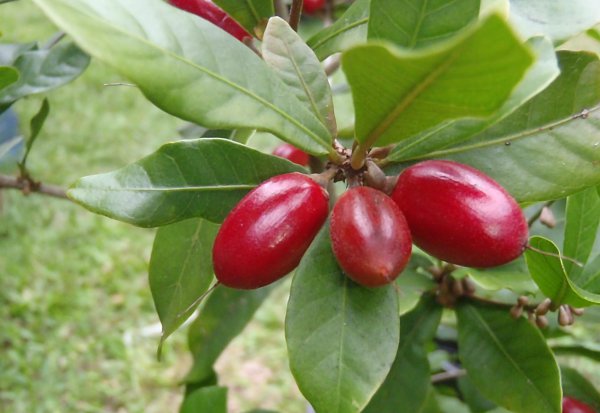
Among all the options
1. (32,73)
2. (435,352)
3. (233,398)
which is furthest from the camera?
(233,398)

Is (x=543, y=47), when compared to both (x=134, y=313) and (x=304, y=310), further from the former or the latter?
(x=134, y=313)

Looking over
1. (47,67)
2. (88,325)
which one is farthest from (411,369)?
(88,325)

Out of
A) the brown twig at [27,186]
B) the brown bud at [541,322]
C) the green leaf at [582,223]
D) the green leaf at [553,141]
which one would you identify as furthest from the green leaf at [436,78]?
the brown twig at [27,186]

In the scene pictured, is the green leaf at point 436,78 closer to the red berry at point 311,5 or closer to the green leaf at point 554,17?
the green leaf at point 554,17

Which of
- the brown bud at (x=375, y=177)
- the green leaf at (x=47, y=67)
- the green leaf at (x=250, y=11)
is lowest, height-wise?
the green leaf at (x=47, y=67)

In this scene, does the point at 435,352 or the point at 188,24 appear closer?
the point at 188,24

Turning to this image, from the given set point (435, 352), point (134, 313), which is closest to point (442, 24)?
point (435, 352)

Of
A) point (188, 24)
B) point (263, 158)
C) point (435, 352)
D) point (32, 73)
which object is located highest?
point (188, 24)

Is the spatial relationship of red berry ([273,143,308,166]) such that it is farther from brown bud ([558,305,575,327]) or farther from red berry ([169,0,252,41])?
brown bud ([558,305,575,327])
